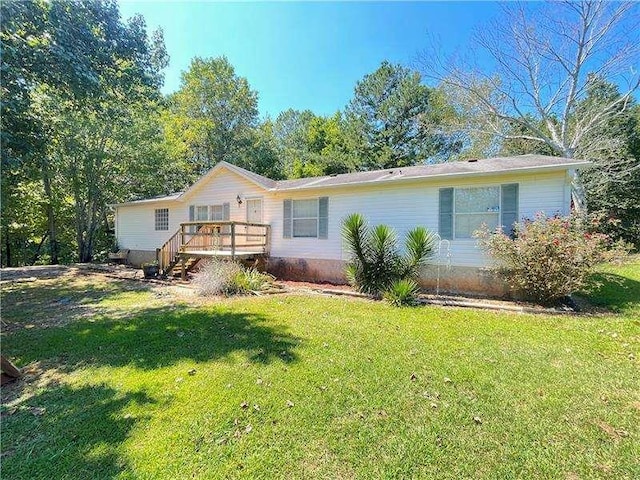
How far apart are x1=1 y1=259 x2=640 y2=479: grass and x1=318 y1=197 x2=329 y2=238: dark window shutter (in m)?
5.12

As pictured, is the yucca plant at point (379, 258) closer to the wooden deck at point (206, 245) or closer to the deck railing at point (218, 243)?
the wooden deck at point (206, 245)

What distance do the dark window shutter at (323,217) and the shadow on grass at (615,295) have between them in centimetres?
726

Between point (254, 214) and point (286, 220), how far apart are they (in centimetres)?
180

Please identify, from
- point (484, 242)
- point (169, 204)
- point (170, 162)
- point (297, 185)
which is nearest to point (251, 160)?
point (170, 162)

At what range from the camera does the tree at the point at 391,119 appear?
23062mm

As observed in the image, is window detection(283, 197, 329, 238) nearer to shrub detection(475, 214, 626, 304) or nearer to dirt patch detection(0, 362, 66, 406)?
shrub detection(475, 214, 626, 304)

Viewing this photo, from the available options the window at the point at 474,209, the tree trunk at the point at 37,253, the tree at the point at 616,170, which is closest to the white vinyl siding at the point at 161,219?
the window at the point at 474,209

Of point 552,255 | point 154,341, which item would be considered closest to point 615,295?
point 552,255

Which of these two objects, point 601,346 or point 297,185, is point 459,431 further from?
point 297,185

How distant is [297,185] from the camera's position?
12039 mm

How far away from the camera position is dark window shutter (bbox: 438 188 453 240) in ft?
29.3

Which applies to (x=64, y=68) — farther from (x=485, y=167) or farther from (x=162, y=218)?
(x=162, y=218)

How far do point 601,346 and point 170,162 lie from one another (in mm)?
23377

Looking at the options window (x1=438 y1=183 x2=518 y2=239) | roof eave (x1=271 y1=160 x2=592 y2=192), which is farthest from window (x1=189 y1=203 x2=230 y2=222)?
window (x1=438 y1=183 x2=518 y2=239)
